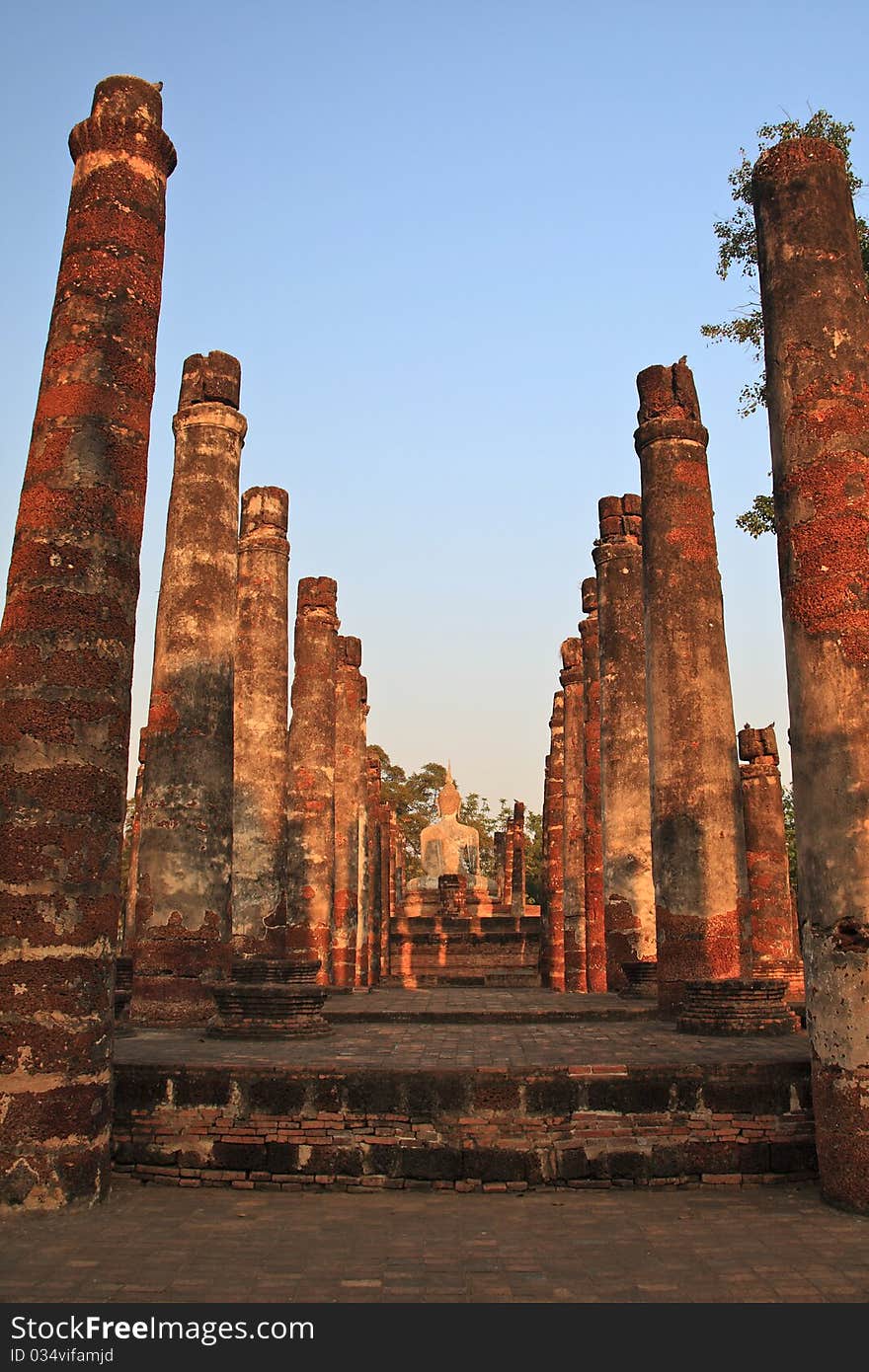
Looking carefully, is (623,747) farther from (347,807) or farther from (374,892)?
(374,892)

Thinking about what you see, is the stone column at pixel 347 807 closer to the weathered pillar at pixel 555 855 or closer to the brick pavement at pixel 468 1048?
the weathered pillar at pixel 555 855

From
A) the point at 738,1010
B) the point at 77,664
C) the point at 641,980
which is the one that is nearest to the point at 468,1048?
the point at 738,1010

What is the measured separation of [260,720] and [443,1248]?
37.2 ft

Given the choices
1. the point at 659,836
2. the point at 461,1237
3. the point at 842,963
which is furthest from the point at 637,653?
the point at 461,1237

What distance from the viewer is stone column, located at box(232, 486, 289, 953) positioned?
15.5m

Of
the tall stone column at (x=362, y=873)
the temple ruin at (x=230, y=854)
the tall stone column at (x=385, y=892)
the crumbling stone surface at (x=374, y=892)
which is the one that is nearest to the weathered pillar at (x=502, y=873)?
the tall stone column at (x=385, y=892)

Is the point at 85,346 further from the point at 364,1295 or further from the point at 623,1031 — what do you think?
the point at 623,1031

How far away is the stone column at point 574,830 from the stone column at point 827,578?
1406 centimetres

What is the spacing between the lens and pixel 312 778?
68.4 ft

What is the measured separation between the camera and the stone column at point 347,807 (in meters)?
24.2

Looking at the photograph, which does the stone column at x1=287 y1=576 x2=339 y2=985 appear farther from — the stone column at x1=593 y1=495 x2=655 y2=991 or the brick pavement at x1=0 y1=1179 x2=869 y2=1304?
the brick pavement at x1=0 y1=1179 x2=869 y2=1304
